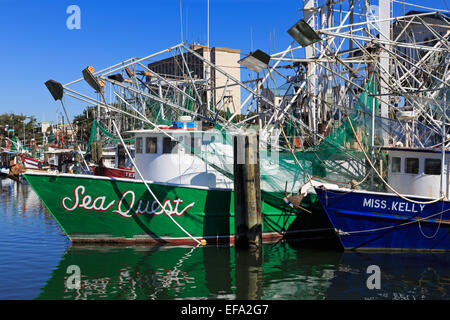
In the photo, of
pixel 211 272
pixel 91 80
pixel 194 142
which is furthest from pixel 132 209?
pixel 91 80

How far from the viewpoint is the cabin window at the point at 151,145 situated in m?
16.7

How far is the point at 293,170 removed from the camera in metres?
15.7

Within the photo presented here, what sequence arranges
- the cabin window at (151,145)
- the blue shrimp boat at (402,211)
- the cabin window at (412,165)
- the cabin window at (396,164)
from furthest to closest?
1. the cabin window at (151,145)
2. the cabin window at (396,164)
3. the cabin window at (412,165)
4. the blue shrimp boat at (402,211)

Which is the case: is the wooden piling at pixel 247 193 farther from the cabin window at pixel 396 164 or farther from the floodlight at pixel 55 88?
the floodlight at pixel 55 88

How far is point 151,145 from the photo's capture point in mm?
16766

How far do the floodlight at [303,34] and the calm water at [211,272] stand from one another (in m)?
6.40

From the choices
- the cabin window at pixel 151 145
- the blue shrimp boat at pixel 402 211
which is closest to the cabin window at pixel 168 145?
the cabin window at pixel 151 145

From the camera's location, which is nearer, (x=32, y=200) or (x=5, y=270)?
(x=5, y=270)

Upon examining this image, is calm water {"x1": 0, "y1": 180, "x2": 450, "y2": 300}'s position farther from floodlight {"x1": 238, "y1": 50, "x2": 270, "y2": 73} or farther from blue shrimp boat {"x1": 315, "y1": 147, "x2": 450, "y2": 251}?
floodlight {"x1": 238, "y1": 50, "x2": 270, "y2": 73}

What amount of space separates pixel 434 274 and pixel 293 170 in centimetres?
544

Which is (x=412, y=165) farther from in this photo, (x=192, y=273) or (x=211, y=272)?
(x=192, y=273)

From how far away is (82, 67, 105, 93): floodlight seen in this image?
14.0 metres
